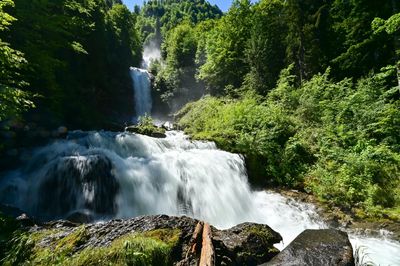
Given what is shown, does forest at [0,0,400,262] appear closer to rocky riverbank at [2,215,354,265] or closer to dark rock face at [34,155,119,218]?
dark rock face at [34,155,119,218]

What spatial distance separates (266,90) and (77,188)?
1786cm

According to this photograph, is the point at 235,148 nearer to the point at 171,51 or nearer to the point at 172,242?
the point at 172,242

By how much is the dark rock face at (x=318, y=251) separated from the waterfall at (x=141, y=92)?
31.0 meters

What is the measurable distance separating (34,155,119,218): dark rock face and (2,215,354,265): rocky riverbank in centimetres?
441

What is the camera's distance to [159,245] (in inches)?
164

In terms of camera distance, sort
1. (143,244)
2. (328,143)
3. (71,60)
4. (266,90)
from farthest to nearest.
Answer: (266,90), (71,60), (328,143), (143,244)

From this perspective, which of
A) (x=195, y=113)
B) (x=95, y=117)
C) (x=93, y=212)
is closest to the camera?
(x=93, y=212)

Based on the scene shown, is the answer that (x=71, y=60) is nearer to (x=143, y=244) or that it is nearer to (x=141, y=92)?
(x=141, y=92)


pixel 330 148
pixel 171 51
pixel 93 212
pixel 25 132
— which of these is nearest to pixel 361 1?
pixel 330 148

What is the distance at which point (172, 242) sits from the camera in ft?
14.4

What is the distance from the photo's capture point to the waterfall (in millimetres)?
35188

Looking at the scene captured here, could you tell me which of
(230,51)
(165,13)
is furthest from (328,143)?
(165,13)

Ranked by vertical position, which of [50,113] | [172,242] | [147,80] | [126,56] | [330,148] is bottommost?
[172,242]

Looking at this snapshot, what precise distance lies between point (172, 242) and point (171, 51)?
119ft
